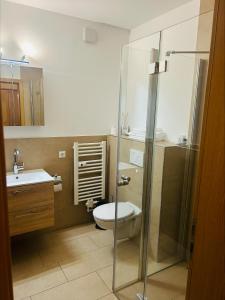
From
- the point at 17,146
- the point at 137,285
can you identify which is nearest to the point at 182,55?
the point at 17,146

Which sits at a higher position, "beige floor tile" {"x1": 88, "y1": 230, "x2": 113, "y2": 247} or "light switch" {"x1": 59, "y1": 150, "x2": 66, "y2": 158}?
"light switch" {"x1": 59, "y1": 150, "x2": 66, "y2": 158}

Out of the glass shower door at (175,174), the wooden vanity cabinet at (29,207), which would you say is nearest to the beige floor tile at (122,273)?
the glass shower door at (175,174)

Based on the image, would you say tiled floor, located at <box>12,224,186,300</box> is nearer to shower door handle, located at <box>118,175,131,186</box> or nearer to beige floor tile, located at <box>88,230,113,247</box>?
beige floor tile, located at <box>88,230,113,247</box>

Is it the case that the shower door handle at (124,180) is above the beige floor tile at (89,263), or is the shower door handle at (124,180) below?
above

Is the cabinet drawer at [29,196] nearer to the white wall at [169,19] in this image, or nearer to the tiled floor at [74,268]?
the tiled floor at [74,268]

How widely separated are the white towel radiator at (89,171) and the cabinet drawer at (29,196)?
59 cm

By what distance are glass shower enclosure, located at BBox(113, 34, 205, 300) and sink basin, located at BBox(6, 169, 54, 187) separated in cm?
80

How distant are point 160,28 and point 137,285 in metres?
2.69

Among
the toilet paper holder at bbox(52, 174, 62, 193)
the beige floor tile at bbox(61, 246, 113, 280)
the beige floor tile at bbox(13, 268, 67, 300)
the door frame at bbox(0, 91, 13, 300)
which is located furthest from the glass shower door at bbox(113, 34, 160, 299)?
the door frame at bbox(0, 91, 13, 300)

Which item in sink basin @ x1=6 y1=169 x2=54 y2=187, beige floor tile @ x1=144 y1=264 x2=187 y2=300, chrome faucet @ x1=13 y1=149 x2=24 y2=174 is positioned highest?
chrome faucet @ x1=13 y1=149 x2=24 y2=174

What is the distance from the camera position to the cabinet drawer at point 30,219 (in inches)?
84.2

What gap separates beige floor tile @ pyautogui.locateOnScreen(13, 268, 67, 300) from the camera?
1.95 m

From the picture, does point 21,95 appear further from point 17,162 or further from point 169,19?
point 169,19

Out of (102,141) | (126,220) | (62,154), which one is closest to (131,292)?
(126,220)
